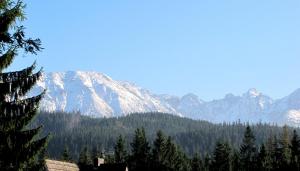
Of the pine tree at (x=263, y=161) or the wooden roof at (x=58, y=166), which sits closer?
the wooden roof at (x=58, y=166)

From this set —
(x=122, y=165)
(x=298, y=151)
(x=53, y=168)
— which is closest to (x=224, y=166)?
(x=298, y=151)

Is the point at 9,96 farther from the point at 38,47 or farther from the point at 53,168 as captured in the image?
the point at 53,168

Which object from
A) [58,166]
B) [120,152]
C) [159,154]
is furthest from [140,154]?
[58,166]

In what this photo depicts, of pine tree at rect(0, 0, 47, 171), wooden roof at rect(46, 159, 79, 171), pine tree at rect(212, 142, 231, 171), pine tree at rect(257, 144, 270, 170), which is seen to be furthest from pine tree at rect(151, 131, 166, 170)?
pine tree at rect(0, 0, 47, 171)

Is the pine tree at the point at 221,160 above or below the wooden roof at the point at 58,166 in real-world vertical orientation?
above

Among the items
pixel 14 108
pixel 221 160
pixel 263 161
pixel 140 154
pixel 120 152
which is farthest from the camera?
pixel 120 152

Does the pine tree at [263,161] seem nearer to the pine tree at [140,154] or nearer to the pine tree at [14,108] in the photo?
the pine tree at [140,154]

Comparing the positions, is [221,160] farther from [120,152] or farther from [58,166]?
[58,166]

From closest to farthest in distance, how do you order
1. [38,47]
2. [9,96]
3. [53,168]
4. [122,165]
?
[38,47] → [9,96] → [53,168] → [122,165]

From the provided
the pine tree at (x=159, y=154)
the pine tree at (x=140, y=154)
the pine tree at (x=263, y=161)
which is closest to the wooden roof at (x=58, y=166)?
the pine tree at (x=159, y=154)

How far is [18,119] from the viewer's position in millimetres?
21859

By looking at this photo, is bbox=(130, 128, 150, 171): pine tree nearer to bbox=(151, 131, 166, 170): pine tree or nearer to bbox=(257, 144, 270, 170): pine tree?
bbox=(151, 131, 166, 170): pine tree

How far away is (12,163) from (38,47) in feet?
22.6

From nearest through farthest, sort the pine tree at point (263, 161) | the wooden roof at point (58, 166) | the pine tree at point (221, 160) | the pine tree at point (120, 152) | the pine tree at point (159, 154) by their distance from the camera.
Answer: the wooden roof at point (58, 166), the pine tree at point (263, 161), the pine tree at point (159, 154), the pine tree at point (221, 160), the pine tree at point (120, 152)
